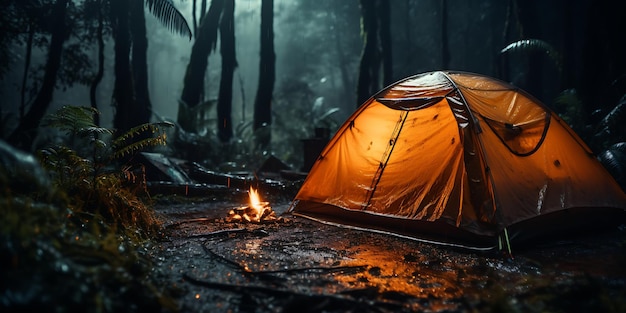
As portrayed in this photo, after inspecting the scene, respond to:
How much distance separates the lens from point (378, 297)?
2.90m

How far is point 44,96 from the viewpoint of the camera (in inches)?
450

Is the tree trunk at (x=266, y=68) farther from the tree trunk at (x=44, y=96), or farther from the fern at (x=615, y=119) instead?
the fern at (x=615, y=119)

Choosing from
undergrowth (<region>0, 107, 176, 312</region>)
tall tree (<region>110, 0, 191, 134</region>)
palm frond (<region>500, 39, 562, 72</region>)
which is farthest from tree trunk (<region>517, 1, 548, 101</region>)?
undergrowth (<region>0, 107, 176, 312</region>)

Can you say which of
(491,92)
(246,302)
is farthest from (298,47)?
(246,302)

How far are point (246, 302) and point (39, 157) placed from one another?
374 centimetres

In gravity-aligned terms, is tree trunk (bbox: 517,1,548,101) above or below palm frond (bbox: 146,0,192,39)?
above

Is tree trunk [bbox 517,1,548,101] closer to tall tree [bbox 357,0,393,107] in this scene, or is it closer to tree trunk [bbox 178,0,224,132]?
tall tree [bbox 357,0,393,107]

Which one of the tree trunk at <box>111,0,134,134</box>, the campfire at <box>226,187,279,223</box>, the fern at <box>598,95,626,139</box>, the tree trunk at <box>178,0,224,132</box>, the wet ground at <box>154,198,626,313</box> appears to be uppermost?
the tree trunk at <box>178,0,224,132</box>

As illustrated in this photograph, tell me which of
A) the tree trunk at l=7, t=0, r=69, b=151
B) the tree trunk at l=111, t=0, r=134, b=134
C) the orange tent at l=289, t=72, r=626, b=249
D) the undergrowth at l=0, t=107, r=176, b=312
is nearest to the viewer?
the undergrowth at l=0, t=107, r=176, b=312

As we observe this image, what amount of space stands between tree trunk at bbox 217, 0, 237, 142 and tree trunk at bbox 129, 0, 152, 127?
147 inches

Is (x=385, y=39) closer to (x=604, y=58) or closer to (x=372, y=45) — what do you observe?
(x=372, y=45)

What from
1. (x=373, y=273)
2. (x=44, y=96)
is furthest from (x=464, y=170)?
(x=44, y=96)

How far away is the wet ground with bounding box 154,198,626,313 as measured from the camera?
2.73m

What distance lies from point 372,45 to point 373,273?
13840mm
